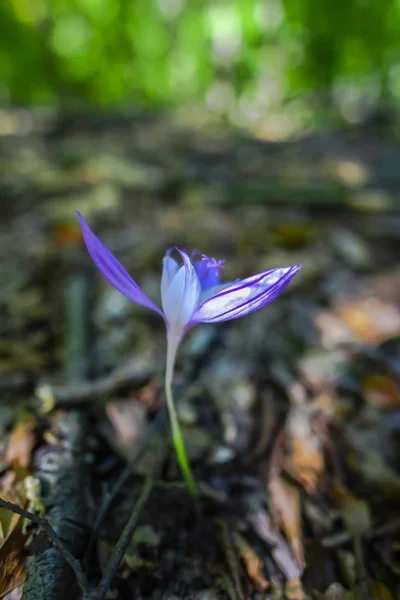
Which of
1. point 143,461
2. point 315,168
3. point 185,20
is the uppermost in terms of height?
point 185,20

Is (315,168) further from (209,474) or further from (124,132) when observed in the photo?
(209,474)

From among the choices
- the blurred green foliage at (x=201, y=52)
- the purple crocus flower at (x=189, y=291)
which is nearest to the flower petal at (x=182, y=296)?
the purple crocus flower at (x=189, y=291)

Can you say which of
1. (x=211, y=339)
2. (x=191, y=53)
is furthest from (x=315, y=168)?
(x=191, y=53)

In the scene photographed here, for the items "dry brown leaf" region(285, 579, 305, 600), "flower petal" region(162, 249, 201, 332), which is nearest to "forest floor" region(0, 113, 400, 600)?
"dry brown leaf" region(285, 579, 305, 600)

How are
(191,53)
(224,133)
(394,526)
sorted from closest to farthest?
(394,526) < (224,133) < (191,53)

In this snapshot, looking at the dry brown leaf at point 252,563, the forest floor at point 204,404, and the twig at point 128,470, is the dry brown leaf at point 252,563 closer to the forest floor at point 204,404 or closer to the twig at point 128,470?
the forest floor at point 204,404

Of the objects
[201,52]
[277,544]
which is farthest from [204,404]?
[201,52]

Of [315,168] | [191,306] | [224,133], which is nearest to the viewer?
[191,306]

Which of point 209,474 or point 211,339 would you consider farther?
point 211,339
